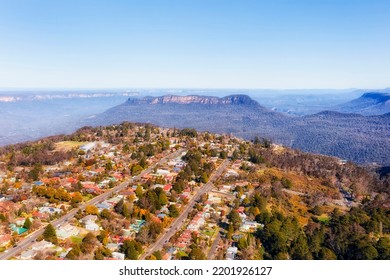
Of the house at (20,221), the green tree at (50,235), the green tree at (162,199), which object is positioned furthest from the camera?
the green tree at (162,199)

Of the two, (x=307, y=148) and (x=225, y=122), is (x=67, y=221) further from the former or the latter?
(x=225, y=122)

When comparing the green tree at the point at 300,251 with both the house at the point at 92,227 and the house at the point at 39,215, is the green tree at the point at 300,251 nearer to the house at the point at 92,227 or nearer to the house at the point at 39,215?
the house at the point at 92,227

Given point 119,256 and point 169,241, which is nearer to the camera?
point 119,256

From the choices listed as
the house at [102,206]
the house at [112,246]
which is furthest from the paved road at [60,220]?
the house at [112,246]

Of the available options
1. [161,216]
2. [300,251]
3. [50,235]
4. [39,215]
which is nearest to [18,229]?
[39,215]

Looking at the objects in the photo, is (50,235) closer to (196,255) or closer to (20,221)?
(20,221)

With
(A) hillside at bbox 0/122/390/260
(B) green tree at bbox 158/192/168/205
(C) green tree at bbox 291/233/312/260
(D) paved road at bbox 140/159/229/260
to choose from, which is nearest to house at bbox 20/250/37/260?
(A) hillside at bbox 0/122/390/260

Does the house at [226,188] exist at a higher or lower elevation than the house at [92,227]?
lower

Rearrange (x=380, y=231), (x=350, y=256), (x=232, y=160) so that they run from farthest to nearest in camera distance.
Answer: (x=232, y=160)
(x=380, y=231)
(x=350, y=256)

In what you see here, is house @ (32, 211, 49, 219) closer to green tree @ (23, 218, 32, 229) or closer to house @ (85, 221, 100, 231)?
green tree @ (23, 218, 32, 229)

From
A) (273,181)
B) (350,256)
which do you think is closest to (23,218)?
(350,256)

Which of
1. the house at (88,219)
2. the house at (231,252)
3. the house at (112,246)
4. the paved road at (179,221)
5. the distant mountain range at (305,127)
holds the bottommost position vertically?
the distant mountain range at (305,127)
